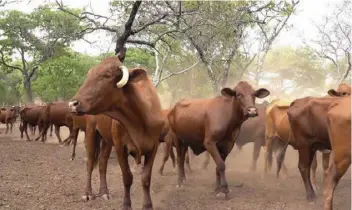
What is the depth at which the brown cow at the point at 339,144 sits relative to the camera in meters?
5.20

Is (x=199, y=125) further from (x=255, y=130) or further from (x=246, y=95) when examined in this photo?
(x=255, y=130)

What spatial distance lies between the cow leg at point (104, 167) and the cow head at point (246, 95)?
243 centimetres

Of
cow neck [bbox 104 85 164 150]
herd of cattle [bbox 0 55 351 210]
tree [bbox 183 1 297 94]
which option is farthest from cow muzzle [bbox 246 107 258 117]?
tree [bbox 183 1 297 94]

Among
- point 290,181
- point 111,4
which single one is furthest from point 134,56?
point 290,181

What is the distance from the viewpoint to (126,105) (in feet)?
19.3

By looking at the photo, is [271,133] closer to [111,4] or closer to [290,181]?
[290,181]

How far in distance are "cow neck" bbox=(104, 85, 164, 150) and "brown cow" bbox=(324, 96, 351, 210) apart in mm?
2340

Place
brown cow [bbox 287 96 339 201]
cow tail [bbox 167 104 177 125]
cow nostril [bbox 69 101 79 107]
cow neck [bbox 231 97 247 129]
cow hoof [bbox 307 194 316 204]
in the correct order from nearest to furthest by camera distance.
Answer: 1. cow nostril [bbox 69 101 79 107]
2. brown cow [bbox 287 96 339 201]
3. cow hoof [bbox 307 194 316 204]
4. cow neck [bbox 231 97 247 129]
5. cow tail [bbox 167 104 177 125]

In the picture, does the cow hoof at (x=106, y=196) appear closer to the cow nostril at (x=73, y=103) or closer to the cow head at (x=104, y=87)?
the cow head at (x=104, y=87)

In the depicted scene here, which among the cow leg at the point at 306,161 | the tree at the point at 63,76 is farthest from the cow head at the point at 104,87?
the tree at the point at 63,76

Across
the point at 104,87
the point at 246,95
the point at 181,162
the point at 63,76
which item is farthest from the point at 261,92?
the point at 63,76

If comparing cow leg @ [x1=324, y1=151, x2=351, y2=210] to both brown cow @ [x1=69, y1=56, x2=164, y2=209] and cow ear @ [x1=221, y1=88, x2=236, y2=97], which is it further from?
cow ear @ [x1=221, y1=88, x2=236, y2=97]

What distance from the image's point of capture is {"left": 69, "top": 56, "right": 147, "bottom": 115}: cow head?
209 inches

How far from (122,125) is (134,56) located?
30519 mm
